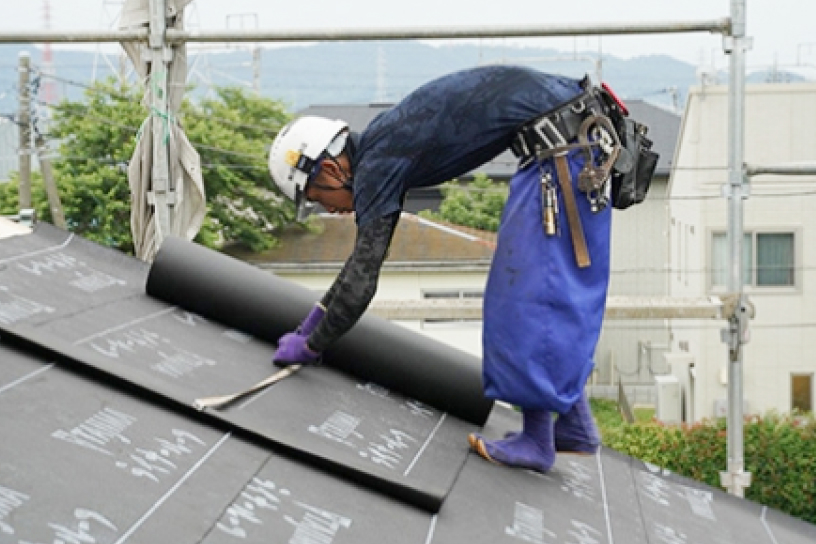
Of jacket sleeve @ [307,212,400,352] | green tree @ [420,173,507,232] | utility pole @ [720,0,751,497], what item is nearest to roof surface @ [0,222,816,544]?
jacket sleeve @ [307,212,400,352]

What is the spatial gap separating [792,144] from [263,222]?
30.7 feet

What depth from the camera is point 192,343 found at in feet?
10.7

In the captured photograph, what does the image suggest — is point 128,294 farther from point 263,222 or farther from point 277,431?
point 263,222

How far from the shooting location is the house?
1641 centimetres

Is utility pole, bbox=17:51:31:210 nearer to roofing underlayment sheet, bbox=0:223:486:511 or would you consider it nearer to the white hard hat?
roofing underlayment sheet, bbox=0:223:486:511

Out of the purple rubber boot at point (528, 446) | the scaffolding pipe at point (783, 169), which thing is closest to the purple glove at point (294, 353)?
the purple rubber boot at point (528, 446)

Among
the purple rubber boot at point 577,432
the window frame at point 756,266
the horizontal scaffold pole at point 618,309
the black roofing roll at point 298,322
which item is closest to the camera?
the purple rubber boot at point 577,432

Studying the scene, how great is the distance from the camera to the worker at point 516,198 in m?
2.98

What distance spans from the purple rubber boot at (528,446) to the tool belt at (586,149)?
371 millimetres

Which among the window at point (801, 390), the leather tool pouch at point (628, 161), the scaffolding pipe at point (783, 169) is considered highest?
the scaffolding pipe at point (783, 169)

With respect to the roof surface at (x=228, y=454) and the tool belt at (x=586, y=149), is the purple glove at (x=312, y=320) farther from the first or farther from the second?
the tool belt at (x=586, y=149)

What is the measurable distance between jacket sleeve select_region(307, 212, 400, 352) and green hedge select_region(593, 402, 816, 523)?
7689 millimetres

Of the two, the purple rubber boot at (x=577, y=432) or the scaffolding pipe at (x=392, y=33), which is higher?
the scaffolding pipe at (x=392, y=33)

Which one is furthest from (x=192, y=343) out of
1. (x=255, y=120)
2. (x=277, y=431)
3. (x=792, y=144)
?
(x=255, y=120)
